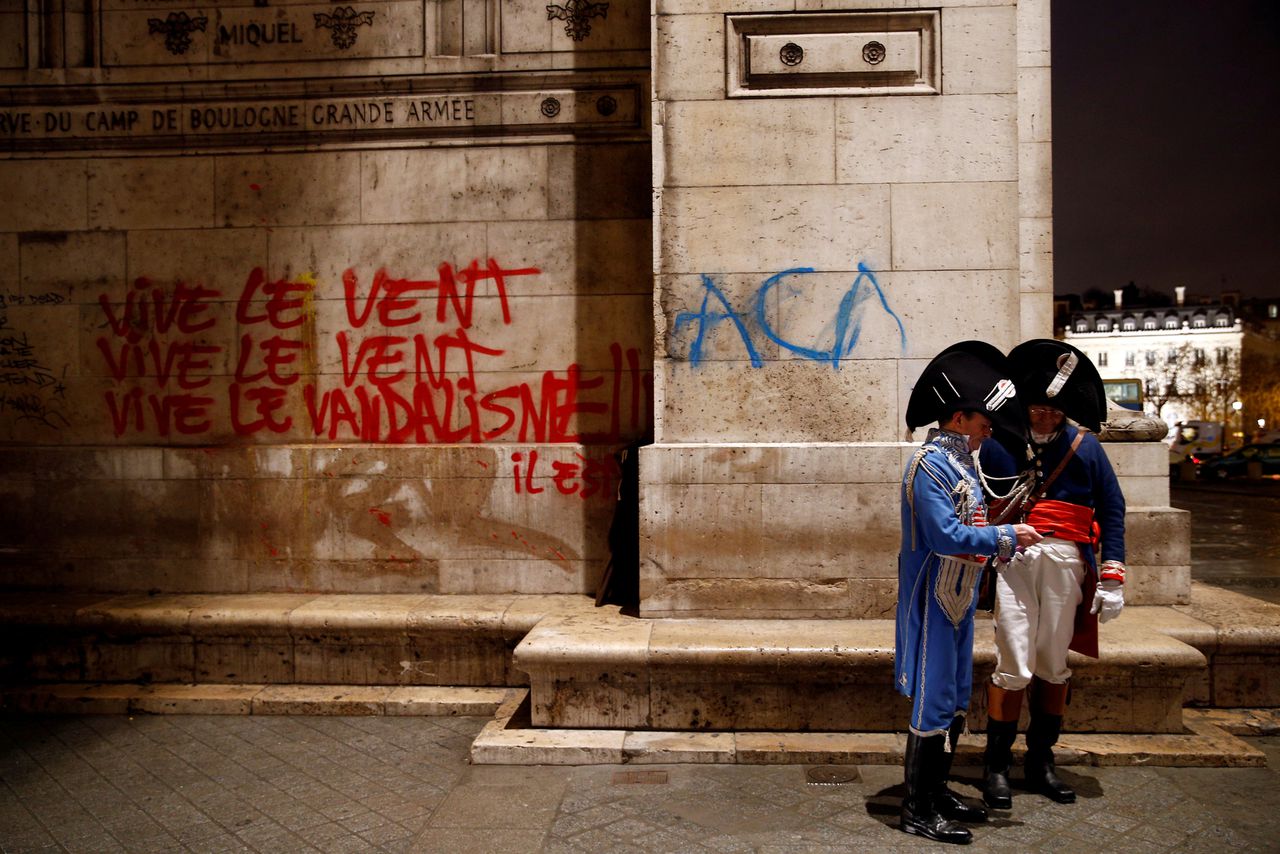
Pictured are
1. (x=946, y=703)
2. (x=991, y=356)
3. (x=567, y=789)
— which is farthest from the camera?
(x=567, y=789)

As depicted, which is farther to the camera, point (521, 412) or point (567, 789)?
point (521, 412)

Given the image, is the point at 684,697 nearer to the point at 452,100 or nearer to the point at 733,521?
the point at 733,521

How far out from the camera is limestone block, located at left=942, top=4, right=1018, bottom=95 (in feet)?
19.2

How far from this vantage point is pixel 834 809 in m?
4.36

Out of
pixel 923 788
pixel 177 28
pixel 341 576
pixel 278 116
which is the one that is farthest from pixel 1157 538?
pixel 177 28

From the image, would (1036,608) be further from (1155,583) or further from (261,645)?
(261,645)

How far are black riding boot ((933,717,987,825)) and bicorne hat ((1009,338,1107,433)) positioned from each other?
1.64 metres

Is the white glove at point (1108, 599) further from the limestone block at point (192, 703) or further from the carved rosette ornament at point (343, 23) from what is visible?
the carved rosette ornament at point (343, 23)

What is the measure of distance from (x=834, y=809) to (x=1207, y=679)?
9.36ft

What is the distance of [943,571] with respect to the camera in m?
4.04

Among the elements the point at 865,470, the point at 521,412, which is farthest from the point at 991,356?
the point at 521,412

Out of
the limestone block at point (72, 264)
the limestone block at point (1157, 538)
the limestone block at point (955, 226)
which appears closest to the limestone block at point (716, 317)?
the limestone block at point (955, 226)

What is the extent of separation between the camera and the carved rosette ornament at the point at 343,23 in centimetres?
704

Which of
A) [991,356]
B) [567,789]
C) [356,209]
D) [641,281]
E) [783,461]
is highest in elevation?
[356,209]
